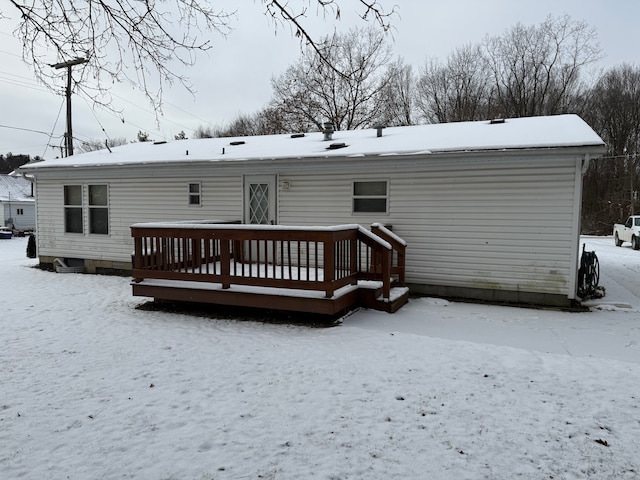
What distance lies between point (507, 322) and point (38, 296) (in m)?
8.17

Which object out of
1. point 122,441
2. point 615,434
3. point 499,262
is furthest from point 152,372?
point 499,262

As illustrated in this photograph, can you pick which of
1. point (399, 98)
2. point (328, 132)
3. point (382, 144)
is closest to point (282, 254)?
point (382, 144)

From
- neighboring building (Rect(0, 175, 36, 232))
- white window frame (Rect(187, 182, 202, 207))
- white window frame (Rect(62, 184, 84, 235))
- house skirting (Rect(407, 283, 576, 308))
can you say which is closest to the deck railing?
house skirting (Rect(407, 283, 576, 308))

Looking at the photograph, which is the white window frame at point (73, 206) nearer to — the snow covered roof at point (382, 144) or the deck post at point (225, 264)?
the snow covered roof at point (382, 144)

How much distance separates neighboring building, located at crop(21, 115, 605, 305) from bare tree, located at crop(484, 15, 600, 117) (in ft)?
73.8

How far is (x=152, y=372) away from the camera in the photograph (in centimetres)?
425

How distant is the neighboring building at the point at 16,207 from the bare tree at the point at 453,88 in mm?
30195

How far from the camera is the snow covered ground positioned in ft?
8.93

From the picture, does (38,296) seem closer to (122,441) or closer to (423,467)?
(122,441)

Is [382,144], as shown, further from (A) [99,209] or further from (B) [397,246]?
(A) [99,209]

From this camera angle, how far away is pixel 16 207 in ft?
113

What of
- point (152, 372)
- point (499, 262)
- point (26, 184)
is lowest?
point (152, 372)

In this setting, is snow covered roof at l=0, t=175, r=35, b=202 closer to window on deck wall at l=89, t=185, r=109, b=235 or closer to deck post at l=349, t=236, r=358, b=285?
window on deck wall at l=89, t=185, r=109, b=235

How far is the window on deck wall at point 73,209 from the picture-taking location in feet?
36.1
